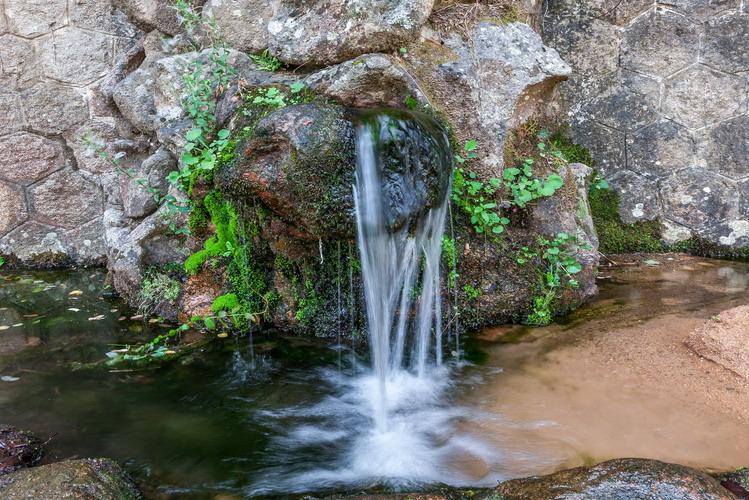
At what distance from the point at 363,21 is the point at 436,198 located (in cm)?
114

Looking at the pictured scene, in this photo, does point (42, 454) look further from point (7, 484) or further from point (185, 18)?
point (185, 18)

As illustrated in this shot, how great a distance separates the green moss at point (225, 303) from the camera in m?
3.65

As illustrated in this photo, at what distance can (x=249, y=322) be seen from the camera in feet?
12.0

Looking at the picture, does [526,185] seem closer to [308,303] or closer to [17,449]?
[308,303]

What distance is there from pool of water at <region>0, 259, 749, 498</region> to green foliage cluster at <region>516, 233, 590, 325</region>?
0.44 feet

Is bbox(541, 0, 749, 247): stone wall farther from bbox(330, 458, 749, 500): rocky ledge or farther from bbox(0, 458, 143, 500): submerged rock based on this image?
bbox(0, 458, 143, 500): submerged rock

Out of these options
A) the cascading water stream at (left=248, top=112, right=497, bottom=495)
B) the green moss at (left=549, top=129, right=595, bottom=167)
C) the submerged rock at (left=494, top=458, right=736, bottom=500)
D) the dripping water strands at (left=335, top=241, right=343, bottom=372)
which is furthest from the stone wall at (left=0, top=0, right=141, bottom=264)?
the submerged rock at (left=494, top=458, right=736, bottom=500)

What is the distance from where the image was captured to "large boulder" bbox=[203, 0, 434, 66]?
338 cm

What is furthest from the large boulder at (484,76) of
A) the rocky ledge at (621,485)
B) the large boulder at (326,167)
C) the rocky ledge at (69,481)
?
the rocky ledge at (69,481)

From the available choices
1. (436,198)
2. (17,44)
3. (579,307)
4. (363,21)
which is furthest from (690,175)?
(17,44)

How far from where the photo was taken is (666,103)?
4754 mm

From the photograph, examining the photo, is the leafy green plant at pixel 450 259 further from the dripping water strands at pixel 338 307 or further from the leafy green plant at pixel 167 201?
the leafy green plant at pixel 167 201

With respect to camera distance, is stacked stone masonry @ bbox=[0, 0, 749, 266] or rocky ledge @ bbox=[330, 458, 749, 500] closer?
rocky ledge @ bbox=[330, 458, 749, 500]

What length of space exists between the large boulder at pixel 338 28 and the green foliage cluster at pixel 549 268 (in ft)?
5.08
